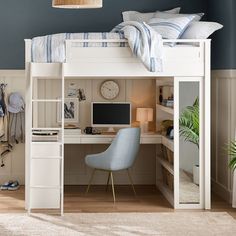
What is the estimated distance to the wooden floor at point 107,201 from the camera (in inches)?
239

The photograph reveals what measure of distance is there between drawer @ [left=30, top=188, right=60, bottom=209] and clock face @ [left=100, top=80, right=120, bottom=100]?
5.82ft

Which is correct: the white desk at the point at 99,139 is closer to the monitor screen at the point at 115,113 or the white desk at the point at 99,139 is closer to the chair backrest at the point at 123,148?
the chair backrest at the point at 123,148

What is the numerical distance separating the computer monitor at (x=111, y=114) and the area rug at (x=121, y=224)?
168 centimetres

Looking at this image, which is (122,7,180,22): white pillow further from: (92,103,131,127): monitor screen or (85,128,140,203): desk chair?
(85,128,140,203): desk chair

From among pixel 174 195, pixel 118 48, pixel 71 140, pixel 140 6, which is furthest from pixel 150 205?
pixel 140 6

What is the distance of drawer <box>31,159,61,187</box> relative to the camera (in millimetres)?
6004

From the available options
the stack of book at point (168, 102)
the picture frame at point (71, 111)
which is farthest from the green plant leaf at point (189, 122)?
the picture frame at point (71, 111)

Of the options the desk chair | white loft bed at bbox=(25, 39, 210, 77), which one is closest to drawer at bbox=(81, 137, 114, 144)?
the desk chair

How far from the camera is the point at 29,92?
19.7 feet

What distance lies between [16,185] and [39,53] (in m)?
1.95

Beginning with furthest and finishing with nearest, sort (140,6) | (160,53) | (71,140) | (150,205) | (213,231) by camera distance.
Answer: (140,6) < (71,140) < (150,205) < (160,53) < (213,231)

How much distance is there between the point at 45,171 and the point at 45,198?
0.89 feet

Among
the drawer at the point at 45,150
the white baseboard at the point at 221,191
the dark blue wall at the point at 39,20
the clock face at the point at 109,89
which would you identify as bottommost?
the white baseboard at the point at 221,191

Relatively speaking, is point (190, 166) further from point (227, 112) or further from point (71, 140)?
point (71, 140)
